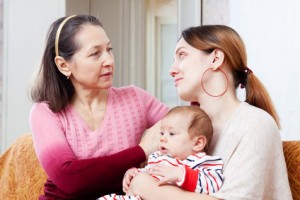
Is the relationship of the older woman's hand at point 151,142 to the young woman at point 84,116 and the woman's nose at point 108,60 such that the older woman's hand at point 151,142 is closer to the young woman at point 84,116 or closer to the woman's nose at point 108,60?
the young woman at point 84,116

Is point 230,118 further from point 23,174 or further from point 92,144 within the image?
point 23,174

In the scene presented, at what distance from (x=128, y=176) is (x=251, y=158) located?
45cm

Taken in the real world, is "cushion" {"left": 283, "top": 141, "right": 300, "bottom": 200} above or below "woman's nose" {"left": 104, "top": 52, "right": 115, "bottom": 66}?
below

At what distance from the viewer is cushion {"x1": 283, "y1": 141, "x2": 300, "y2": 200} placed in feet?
5.19

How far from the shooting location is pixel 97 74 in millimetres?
1778

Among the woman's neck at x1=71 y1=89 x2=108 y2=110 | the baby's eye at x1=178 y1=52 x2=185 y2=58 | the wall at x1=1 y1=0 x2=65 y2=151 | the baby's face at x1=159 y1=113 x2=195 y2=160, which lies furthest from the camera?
the wall at x1=1 y1=0 x2=65 y2=151

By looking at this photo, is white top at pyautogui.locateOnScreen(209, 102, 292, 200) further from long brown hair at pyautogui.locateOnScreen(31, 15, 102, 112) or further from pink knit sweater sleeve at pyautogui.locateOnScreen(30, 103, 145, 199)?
long brown hair at pyautogui.locateOnScreen(31, 15, 102, 112)

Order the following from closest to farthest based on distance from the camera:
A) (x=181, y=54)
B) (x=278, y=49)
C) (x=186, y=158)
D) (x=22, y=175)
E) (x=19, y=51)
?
(x=186, y=158), (x=181, y=54), (x=278, y=49), (x=22, y=175), (x=19, y=51)

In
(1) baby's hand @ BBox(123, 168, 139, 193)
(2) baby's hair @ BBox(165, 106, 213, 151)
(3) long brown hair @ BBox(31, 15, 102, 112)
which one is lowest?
(1) baby's hand @ BBox(123, 168, 139, 193)

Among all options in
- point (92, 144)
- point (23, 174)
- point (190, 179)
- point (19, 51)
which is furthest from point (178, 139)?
point (19, 51)

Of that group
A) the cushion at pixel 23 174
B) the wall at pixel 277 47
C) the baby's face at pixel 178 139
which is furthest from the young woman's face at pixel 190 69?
the cushion at pixel 23 174

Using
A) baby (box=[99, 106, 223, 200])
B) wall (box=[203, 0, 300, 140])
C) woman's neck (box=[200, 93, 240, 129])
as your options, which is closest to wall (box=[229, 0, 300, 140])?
wall (box=[203, 0, 300, 140])

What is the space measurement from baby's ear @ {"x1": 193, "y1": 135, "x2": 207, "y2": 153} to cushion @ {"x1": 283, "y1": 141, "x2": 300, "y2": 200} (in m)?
0.31

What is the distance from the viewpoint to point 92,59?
5.83ft
